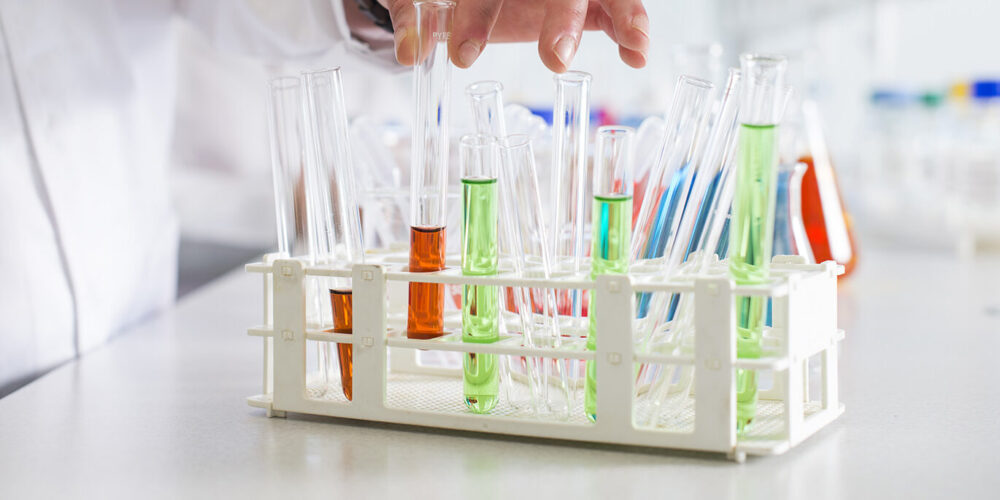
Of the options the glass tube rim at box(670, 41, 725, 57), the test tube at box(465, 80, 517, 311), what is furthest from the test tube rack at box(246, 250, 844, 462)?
the glass tube rim at box(670, 41, 725, 57)

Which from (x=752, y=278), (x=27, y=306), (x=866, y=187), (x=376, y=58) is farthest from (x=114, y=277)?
(x=866, y=187)

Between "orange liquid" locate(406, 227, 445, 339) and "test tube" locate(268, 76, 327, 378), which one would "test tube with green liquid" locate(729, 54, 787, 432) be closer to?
"orange liquid" locate(406, 227, 445, 339)

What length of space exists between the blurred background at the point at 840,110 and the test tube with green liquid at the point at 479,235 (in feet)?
2.47

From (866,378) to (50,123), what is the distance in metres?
1.06

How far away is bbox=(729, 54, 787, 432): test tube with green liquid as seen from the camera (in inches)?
31.6

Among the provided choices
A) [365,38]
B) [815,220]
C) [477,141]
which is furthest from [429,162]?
[815,220]

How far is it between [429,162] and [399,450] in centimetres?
26

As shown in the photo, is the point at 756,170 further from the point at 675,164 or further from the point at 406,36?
the point at 406,36

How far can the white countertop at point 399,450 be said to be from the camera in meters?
0.78

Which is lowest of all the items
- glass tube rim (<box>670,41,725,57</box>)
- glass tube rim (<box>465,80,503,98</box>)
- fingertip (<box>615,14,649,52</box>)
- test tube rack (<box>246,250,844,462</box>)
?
test tube rack (<box>246,250,844,462</box>)

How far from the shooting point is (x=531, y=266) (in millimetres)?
935

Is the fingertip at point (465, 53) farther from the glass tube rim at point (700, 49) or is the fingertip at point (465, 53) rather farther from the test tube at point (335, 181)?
the glass tube rim at point (700, 49)

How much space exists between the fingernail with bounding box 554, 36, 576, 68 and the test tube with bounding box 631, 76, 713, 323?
12 cm

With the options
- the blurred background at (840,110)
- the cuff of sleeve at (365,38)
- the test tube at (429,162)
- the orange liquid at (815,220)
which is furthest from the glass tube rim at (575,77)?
the orange liquid at (815,220)
